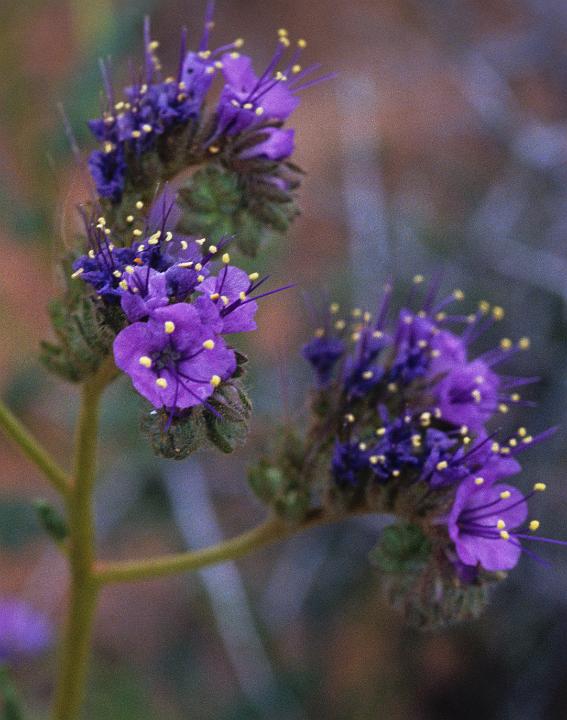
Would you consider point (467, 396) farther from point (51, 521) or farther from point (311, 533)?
point (311, 533)

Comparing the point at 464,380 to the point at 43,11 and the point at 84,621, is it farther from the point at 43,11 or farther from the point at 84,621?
the point at 43,11

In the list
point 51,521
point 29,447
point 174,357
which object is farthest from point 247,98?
point 51,521

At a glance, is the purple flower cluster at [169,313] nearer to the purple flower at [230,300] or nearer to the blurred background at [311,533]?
the purple flower at [230,300]

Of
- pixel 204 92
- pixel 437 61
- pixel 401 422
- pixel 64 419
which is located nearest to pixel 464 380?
pixel 401 422

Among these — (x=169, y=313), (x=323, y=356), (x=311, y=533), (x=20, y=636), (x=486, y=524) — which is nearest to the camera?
(x=169, y=313)

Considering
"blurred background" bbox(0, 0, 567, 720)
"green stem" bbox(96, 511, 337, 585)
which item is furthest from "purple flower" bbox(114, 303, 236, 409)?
"blurred background" bbox(0, 0, 567, 720)

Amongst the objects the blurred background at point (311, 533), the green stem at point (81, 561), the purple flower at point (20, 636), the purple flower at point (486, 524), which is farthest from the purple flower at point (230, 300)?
the purple flower at point (20, 636)
